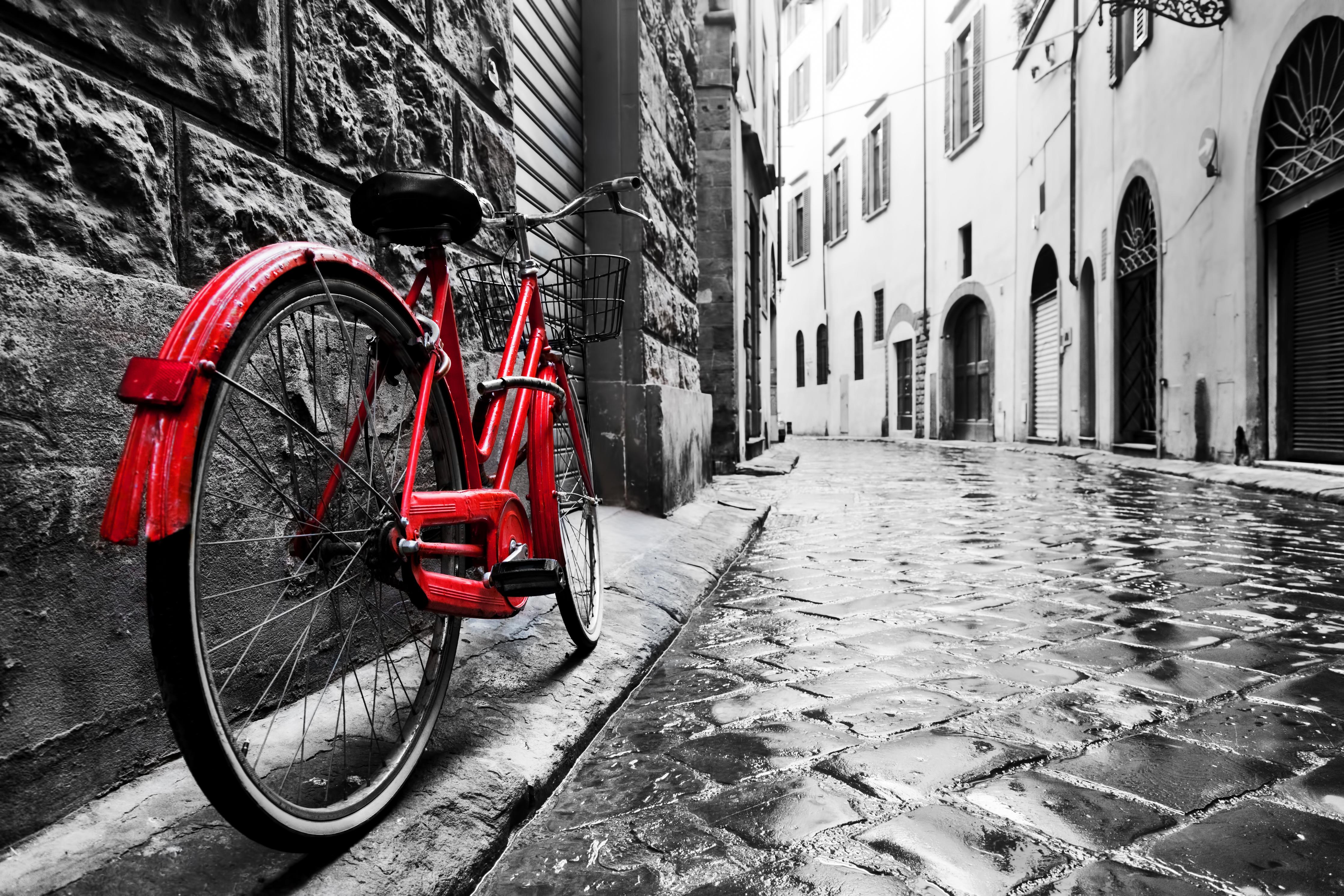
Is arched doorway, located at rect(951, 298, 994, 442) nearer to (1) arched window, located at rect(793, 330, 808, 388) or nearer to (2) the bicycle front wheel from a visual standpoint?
(1) arched window, located at rect(793, 330, 808, 388)

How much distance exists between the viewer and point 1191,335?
9.76 m

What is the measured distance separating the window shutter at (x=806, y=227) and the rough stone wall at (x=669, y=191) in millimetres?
21010

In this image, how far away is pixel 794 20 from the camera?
29969 mm

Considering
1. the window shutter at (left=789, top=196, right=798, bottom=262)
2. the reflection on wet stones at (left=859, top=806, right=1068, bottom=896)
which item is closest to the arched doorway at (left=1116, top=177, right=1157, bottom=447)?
the reflection on wet stones at (left=859, top=806, right=1068, bottom=896)

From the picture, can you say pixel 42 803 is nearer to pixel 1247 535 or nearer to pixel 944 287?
pixel 1247 535

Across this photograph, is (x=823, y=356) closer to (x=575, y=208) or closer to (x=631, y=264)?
(x=631, y=264)

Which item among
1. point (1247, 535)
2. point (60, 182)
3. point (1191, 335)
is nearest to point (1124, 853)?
point (60, 182)

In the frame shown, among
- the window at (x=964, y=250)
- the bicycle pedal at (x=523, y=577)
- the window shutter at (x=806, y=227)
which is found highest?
the window shutter at (x=806, y=227)

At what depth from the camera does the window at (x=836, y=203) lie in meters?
24.7

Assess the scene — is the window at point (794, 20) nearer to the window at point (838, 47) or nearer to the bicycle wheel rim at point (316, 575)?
the window at point (838, 47)

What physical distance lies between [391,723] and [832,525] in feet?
14.2

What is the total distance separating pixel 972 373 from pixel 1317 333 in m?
11.1

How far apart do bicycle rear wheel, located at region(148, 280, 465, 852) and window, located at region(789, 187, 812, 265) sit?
1052 inches

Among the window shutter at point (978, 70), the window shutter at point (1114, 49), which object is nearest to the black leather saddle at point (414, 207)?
the window shutter at point (1114, 49)
